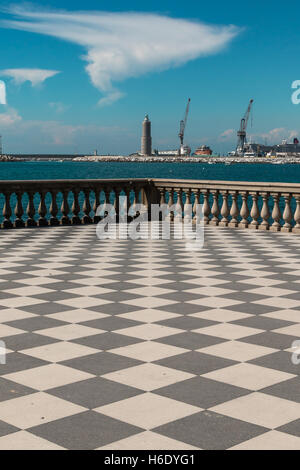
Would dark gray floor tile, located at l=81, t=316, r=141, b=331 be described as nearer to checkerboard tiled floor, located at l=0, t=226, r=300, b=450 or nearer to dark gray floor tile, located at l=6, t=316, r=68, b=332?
checkerboard tiled floor, located at l=0, t=226, r=300, b=450

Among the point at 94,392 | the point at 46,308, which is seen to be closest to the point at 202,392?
the point at 94,392

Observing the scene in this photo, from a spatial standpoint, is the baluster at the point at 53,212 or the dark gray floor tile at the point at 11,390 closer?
the dark gray floor tile at the point at 11,390

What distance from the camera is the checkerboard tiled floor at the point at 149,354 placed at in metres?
3.89

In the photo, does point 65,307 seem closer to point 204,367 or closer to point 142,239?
point 204,367

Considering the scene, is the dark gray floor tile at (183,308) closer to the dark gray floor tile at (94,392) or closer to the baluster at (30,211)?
the dark gray floor tile at (94,392)

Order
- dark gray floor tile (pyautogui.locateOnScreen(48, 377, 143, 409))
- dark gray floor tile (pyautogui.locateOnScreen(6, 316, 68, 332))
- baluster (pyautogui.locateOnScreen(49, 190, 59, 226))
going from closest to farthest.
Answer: dark gray floor tile (pyautogui.locateOnScreen(48, 377, 143, 409)), dark gray floor tile (pyautogui.locateOnScreen(6, 316, 68, 332)), baluster (pyautogui.locateOnScreen(49, 190, 59, 226))

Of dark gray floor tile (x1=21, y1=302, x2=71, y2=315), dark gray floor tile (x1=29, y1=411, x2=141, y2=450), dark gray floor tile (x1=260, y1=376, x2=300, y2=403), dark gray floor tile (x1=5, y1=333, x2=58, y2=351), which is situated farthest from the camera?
dark gray floor tile (x1=21, y1=302, x2=71, y2=315)

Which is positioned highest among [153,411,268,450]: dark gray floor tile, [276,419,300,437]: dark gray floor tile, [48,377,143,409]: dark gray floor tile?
[48,377,143,409]: dark gray floor tile

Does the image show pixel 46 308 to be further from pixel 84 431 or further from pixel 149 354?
pixel 84 431

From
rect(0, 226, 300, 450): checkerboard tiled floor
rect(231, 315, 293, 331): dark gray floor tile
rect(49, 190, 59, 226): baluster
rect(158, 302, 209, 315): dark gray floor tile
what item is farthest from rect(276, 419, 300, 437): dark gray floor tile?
rect(49, 190, 59, 226): baluster

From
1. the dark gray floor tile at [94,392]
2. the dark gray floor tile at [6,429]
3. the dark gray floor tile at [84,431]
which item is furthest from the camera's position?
the dark gray floor tile at [94,392]

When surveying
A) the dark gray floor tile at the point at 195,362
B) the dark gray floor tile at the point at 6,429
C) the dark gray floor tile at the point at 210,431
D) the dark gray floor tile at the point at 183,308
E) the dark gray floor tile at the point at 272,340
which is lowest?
the dark gray floor tile at the point at 210,431

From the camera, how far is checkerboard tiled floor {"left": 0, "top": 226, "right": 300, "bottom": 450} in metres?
3.89

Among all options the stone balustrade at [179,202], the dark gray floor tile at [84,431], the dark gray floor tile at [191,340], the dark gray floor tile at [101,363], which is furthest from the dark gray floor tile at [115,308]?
the stone balustrade at [179,202]
